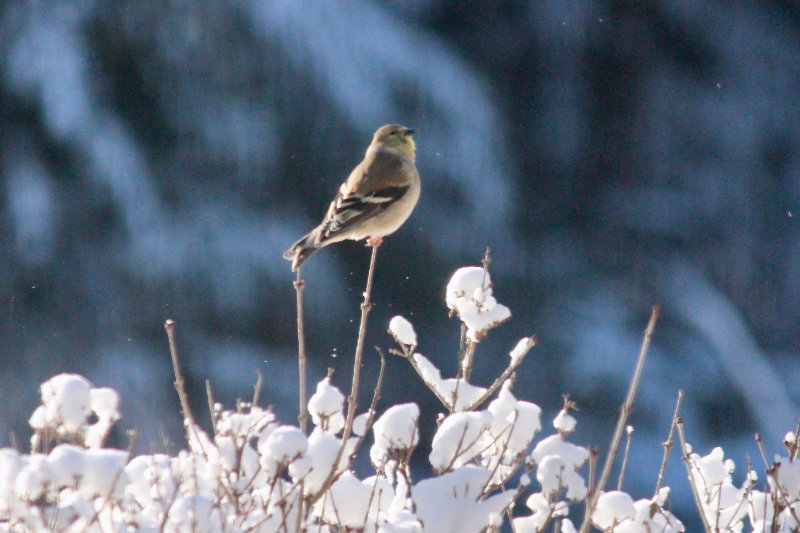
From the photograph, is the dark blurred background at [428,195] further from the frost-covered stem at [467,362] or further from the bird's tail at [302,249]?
the frost-covered stem at [467,362]

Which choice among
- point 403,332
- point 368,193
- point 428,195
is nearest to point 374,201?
point 368,193

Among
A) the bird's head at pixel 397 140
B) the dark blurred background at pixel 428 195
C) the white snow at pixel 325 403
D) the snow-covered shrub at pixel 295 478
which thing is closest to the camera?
the snow-covered shrub at pixel 295 478

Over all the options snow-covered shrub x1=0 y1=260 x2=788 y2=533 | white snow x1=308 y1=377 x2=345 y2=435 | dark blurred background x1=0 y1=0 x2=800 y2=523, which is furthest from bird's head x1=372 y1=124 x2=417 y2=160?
dark blurred background x1=0 y1=0 x2=800 y2=523

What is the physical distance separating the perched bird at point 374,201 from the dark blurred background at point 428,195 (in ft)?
29.6

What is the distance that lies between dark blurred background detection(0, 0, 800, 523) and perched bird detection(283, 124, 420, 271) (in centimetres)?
903

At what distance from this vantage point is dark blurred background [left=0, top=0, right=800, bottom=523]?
1334 cm

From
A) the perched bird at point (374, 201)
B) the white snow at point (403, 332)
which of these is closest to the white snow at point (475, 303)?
the white snow at point (403, 332)

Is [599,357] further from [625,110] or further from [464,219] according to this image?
[625,110]

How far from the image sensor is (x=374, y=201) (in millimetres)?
3316

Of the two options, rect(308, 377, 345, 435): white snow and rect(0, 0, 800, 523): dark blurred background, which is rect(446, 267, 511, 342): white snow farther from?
rect(0, 0, 800, 523): dark blurred background

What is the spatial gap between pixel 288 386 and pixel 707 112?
31.0 ft

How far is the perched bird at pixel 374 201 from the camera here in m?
3.12

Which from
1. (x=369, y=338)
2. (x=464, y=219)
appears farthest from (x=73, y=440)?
(x=464, y=219)

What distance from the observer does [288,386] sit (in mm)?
12719
